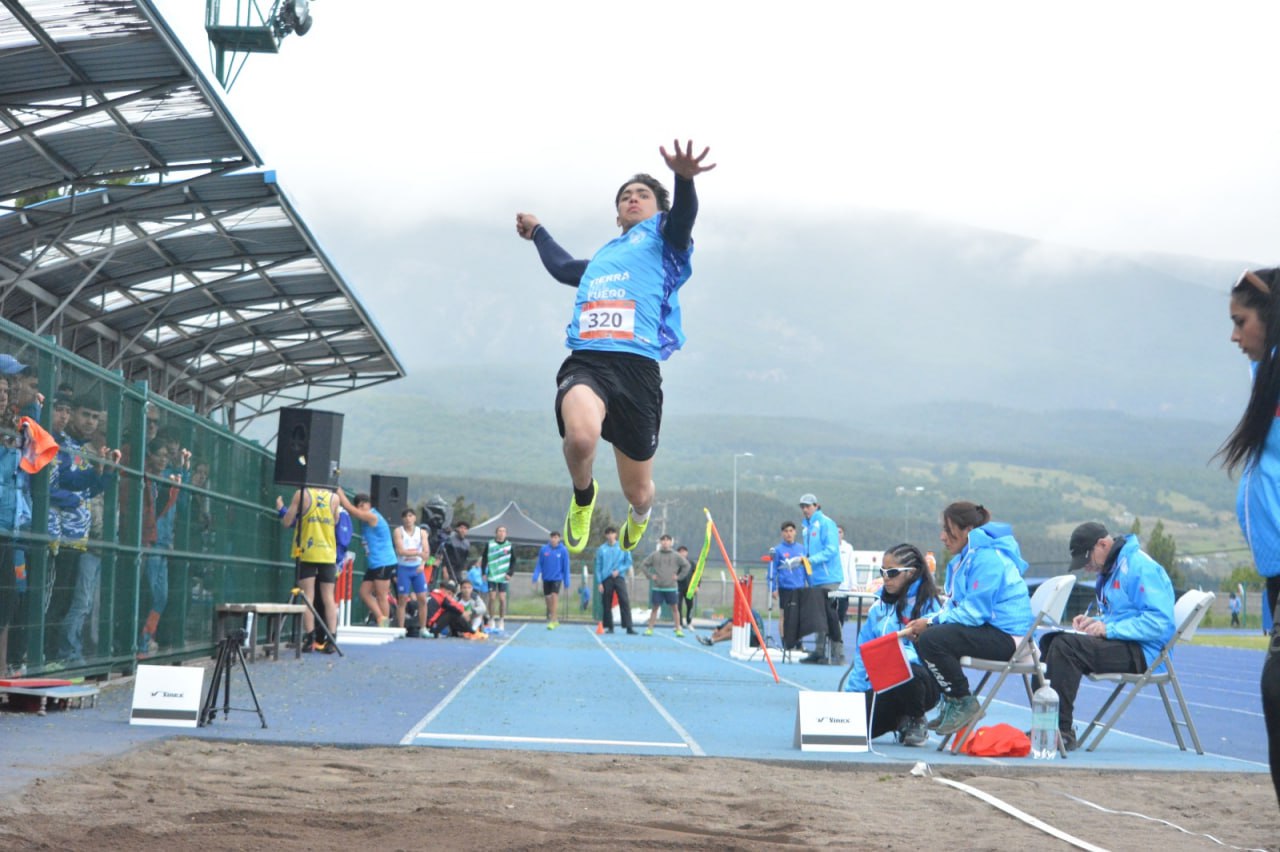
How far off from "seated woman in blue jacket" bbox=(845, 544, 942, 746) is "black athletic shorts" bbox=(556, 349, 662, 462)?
2.95 m

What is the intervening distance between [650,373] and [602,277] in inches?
18.5

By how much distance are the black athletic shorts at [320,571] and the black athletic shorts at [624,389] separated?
31.2 feet

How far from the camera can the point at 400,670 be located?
1260 cm

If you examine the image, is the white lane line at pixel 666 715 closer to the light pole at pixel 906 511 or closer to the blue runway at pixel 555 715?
the blue runway at pixel 555 715

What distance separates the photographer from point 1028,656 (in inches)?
338

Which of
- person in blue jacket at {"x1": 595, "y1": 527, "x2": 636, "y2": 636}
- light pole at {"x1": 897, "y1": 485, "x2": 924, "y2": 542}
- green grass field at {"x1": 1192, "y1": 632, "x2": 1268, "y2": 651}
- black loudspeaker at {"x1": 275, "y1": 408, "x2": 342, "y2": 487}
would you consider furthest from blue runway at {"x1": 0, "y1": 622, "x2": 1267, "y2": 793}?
light pole at {"x1": 897, "y1": 485, "x2": 924, "y2": 542}

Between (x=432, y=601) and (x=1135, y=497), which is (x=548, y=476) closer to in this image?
(x=1135, y=497)

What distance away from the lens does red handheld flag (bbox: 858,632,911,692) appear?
7.95 m

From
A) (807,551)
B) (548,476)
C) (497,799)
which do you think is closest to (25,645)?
(497,799)

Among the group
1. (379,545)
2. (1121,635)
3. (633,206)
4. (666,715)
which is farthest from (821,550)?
(633,206)

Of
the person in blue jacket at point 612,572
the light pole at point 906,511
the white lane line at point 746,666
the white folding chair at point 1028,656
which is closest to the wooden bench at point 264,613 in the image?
the white lane line at point 746,666

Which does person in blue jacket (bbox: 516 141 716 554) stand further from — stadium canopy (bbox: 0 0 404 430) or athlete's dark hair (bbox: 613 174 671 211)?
stadium canopy (bbox: 0 0 404 430)

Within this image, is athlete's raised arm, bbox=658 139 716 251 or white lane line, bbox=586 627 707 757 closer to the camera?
athlete's raised arm, bbox=658 139 716 251

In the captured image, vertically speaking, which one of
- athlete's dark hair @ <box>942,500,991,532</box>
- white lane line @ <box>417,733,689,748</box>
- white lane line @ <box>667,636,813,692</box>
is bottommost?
white lane line @ <box>667,636,813,692</box>
